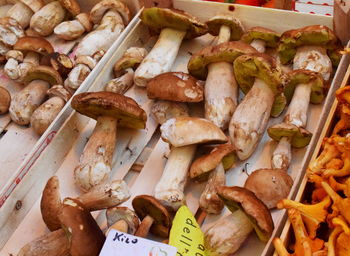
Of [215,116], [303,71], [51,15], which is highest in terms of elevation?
[51,15]

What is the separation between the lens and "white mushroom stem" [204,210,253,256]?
1776 mm

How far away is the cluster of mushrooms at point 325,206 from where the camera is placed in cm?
149

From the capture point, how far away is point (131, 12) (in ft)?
9.88

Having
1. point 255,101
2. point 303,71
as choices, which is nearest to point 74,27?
point 255,101

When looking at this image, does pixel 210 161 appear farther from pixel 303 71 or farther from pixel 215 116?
pixel 303 71

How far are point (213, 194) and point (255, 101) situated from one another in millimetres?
483

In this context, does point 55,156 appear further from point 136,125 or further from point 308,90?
point 308,90

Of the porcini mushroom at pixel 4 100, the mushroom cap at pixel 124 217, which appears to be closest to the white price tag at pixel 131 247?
the mushroom cap at pixel 124 217

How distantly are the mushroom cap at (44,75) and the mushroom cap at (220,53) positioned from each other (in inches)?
28.2

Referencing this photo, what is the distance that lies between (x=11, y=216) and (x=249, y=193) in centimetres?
102

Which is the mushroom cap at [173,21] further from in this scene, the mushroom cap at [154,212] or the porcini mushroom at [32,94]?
the mushroom cap at [154,212]

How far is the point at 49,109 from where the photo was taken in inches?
96.6

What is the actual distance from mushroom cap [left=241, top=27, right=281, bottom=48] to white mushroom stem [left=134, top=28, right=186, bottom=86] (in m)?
0.34

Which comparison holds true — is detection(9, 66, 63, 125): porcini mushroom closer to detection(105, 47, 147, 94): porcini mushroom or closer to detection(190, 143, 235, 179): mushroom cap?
detection(105, 47, 147, 94): porcini mushroom
